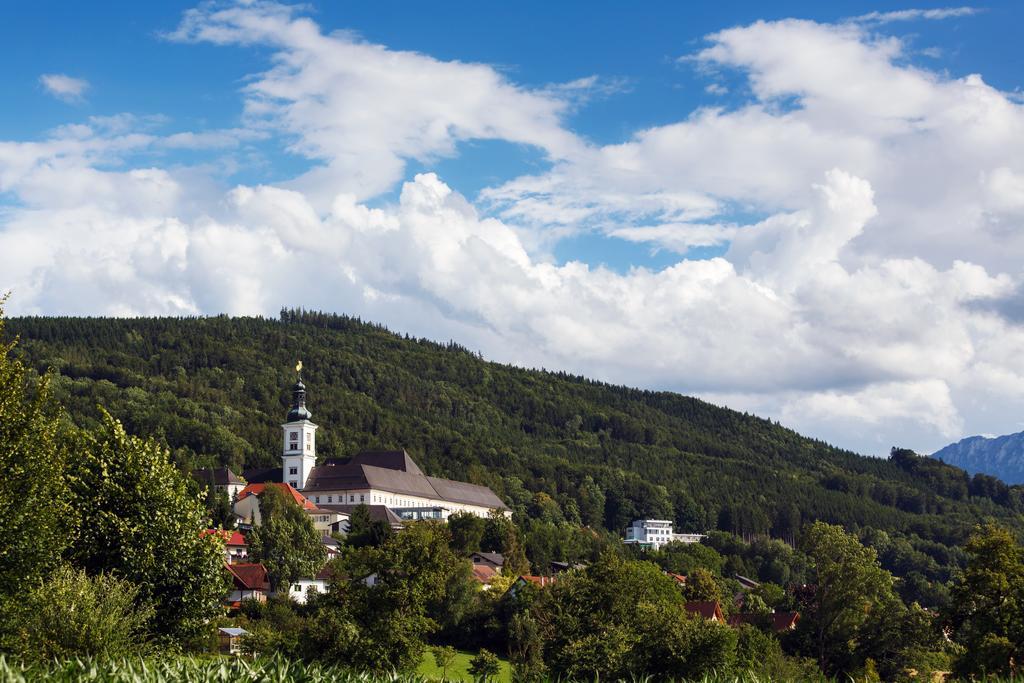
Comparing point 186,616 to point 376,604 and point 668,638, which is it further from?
point 668,638

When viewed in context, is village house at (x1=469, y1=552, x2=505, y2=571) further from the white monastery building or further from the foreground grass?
the foreground grass

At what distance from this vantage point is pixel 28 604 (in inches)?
1142

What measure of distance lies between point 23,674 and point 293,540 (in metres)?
79.9

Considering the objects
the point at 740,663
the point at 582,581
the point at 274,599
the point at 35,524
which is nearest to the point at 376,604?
the point at 582,581

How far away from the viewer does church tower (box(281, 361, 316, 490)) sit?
181 metres

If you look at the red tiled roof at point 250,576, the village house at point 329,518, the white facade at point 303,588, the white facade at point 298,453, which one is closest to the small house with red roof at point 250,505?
the village house at point 329,518

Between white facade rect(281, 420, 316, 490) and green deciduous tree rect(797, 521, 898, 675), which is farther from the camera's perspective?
white facade rect(281, 420, 316, 490)

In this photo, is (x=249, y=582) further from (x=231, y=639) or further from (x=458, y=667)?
(x=458, y=667)

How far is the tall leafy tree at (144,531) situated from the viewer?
35.4 meters

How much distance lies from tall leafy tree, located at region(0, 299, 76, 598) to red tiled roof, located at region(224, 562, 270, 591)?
56.0 meters

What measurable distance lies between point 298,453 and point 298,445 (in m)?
1.32

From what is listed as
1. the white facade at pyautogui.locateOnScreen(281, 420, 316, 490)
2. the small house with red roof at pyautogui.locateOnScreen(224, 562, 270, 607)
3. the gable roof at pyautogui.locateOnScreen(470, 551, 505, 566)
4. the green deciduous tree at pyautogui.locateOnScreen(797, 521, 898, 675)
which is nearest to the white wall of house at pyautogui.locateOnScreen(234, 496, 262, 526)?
the white facade at pyautogui.locateOnScreen(281, 420, 316, 490)

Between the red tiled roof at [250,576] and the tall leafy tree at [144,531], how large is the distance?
4878 centimetres

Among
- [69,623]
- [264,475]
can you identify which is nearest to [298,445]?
[264,475]
